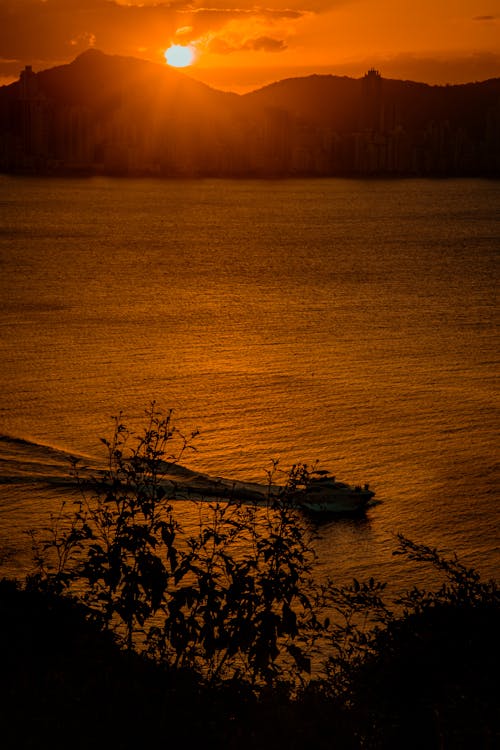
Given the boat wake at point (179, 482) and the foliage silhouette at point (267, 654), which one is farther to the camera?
the boat wake at point (179, 482)

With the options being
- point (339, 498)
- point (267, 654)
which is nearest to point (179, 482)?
point (339, 498)

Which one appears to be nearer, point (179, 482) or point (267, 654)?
point (267, 654)

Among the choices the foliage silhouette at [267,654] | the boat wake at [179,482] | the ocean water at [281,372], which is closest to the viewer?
the foliage silhouette at [267,654]

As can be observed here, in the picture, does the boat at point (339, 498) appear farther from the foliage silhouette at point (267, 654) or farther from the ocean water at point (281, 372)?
the foliage silhouette at point (267, 654)

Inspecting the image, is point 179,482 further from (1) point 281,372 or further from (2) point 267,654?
(2) point 267,654

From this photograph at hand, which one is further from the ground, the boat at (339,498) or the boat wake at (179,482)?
the boat wake at (179,482)

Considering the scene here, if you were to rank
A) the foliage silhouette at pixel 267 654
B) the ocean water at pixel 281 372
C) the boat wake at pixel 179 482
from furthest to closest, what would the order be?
the ocean water at pixel 281 372
the boat wake at pixel 179 482
the foliage silhouette at pixel 267 654

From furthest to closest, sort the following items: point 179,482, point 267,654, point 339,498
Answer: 1. point 179,482
2. point 339,498
3. point 267,654

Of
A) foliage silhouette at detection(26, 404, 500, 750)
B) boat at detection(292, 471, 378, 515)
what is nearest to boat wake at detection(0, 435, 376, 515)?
boat at detection(292, 471, 378, 515)

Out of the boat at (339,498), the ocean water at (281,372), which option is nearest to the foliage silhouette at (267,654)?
the ocean water at (281,372)

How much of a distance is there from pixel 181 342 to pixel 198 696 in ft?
151

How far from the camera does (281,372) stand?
46812 mm

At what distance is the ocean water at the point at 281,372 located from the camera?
28.3m

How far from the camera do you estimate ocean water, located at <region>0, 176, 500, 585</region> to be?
92.9 ft
